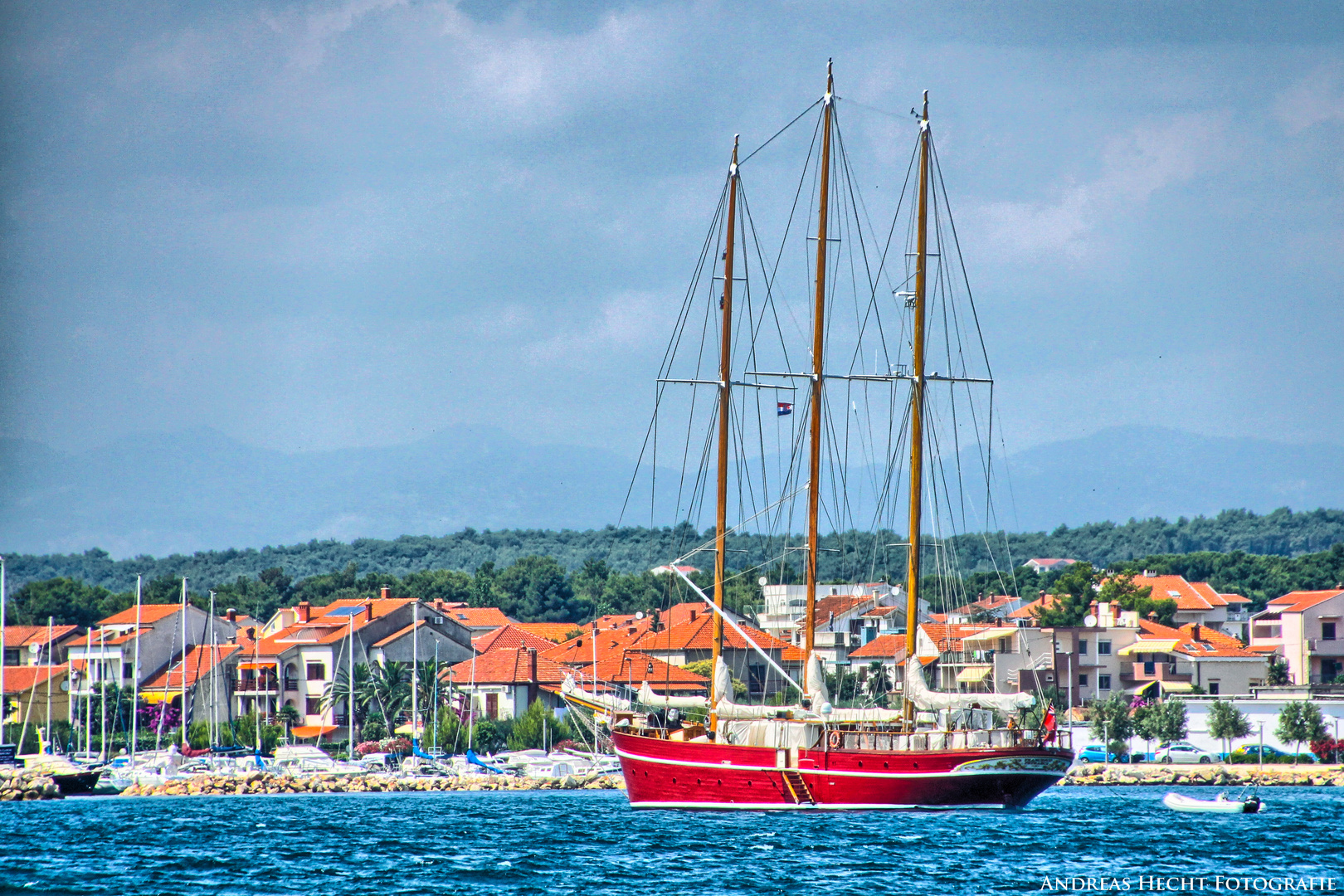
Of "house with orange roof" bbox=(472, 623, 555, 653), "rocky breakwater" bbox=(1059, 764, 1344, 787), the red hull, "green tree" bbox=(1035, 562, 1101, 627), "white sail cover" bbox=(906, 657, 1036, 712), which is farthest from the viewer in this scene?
"house with orange roof" bbox=(472, 623, 555, 653)

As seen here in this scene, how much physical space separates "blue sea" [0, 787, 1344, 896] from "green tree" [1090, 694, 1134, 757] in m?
28.4

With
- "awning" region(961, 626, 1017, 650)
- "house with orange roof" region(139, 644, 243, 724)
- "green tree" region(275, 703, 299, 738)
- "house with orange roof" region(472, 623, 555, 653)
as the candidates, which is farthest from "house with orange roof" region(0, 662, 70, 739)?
"awning" region(961, 626, 1017, 650)

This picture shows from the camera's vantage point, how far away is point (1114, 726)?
97688mm

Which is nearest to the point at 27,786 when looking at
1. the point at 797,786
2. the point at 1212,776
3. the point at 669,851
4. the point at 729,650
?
the point at 729,650

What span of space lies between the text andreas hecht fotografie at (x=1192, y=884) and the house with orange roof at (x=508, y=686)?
6792cm

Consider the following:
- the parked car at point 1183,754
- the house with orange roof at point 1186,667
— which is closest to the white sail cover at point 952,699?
the parked car at point 1183,754

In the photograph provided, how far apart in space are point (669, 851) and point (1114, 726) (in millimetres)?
56691

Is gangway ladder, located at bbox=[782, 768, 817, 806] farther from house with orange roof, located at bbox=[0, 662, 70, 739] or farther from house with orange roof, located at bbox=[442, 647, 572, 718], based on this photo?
house with orange roof, located at bbox=[0, 662, 70, 739]

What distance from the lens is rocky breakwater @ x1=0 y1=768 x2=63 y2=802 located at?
83.6 meters

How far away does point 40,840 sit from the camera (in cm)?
5631

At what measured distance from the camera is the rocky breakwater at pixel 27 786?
83.6 m

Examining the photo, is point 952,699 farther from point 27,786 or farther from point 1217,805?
point 27,786

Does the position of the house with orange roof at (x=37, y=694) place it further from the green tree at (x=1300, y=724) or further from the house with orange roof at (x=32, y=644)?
the green tree at (x=1300, y=724)

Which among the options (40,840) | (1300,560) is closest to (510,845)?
(40,840)
